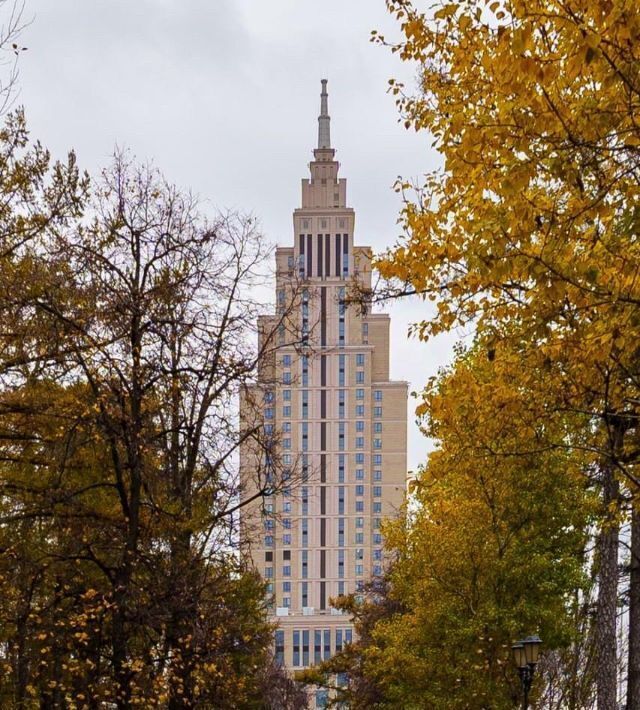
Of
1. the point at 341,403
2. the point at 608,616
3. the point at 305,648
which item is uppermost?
the point at 341,403

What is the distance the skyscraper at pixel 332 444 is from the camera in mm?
121812

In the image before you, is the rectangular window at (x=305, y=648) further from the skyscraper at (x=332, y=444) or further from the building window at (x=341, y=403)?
the building window at (x=341, y=403)

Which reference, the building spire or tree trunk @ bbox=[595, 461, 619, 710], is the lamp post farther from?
the building spire

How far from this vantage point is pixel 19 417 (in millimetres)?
13672

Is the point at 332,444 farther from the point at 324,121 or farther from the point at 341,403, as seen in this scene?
the point at 324,121

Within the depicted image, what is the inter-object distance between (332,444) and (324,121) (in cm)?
3800

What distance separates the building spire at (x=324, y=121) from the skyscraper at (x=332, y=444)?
245 centimetres

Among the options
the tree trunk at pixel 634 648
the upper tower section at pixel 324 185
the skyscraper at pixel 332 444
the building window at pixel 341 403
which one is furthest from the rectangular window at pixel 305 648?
the tree trunk at pixel 634 648

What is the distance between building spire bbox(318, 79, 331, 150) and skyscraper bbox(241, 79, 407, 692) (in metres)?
2.45

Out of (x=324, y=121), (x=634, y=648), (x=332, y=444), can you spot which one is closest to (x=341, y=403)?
(x=332, y=444)

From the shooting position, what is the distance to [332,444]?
411 feet

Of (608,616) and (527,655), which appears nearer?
(608,616)

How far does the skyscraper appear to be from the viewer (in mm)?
121812

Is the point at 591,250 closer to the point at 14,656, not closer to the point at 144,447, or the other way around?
the point at 144,447
